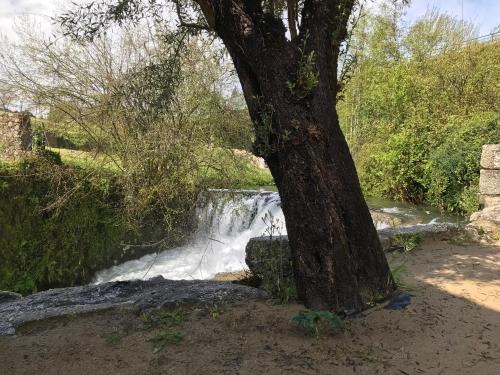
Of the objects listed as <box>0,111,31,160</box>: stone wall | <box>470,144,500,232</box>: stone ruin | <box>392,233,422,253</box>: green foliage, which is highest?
Answer: <box>0,111,31,160</box>: stone wall

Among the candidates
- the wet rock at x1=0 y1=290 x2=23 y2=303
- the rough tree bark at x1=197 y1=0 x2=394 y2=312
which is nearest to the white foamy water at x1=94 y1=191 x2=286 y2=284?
the wet rock at x1=0 y1=290 x2=23 y2=303

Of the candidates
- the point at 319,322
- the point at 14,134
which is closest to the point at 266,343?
the point at 319,322

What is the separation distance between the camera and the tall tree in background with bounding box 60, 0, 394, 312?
3314 mm

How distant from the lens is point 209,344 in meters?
3.02

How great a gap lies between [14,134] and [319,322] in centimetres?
955

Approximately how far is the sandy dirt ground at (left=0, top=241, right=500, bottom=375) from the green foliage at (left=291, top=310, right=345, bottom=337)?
0.19 ft

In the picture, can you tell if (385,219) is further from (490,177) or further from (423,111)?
(423,111)

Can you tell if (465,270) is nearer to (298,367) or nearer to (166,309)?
(298,367)

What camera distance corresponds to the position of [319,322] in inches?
119

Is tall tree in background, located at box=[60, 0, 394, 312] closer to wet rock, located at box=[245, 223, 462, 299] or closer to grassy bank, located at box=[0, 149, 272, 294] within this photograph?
wet rock, located at box=[245, 223, 462, 299]

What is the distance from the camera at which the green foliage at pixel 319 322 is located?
294 centimetres

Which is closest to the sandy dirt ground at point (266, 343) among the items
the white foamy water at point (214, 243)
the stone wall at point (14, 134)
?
the white foamy water at point (214, 243)

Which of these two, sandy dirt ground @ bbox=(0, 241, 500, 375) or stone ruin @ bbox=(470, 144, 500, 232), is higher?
stone ruin @ bbox=(470, 144, 500, 232)

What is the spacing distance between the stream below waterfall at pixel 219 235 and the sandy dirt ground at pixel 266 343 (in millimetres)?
6950
